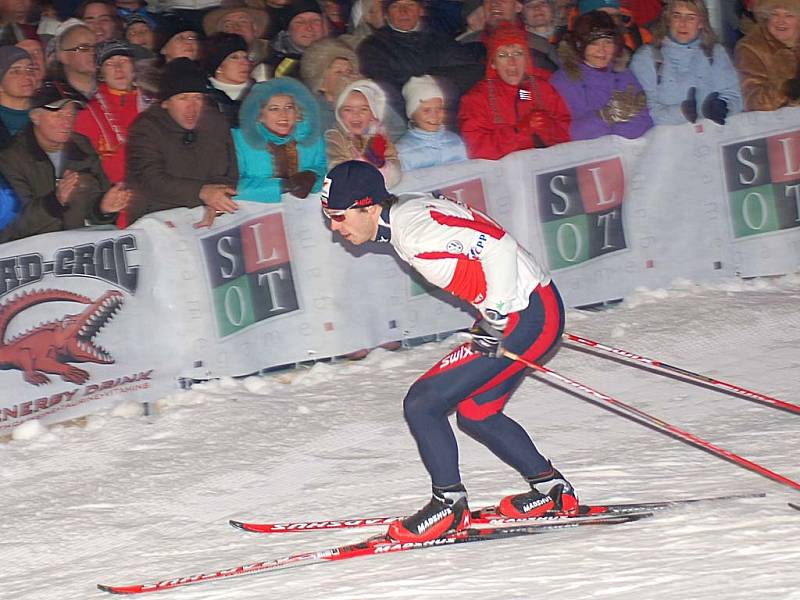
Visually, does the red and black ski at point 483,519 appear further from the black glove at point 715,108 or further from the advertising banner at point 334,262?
the black glove at point 715,108

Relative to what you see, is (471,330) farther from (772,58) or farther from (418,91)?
(772,58)

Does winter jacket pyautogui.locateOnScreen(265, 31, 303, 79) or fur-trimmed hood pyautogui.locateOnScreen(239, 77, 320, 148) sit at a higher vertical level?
winter jacket pyautogui.locateOnScreen(265, 31, 303, 79)

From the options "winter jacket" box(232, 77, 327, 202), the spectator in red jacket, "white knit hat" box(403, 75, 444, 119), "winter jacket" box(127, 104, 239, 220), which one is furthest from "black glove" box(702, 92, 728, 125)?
"winter jacket" box(127, 104, 239, 220)

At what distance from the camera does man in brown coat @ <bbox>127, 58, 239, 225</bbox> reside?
7.03 m

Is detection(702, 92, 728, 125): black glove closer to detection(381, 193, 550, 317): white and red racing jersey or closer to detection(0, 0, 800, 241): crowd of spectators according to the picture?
detection(0, 0, 800, 241): crowd of spectators

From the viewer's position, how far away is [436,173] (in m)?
7.71

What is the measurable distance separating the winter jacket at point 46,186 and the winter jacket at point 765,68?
456 centimetres

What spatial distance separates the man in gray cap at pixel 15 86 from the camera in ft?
22.6

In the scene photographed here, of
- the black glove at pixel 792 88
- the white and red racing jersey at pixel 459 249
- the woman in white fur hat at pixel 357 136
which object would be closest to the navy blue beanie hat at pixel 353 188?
the white and red racing jersey at pixel 459 249

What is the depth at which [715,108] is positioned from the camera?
848cm

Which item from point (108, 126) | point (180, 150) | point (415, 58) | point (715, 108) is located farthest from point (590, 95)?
point (108, 126)

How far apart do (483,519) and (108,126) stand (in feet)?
10.9

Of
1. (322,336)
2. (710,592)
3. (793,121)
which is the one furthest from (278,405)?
(793,121)

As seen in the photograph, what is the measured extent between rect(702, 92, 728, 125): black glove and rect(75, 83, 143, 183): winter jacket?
154 inches
